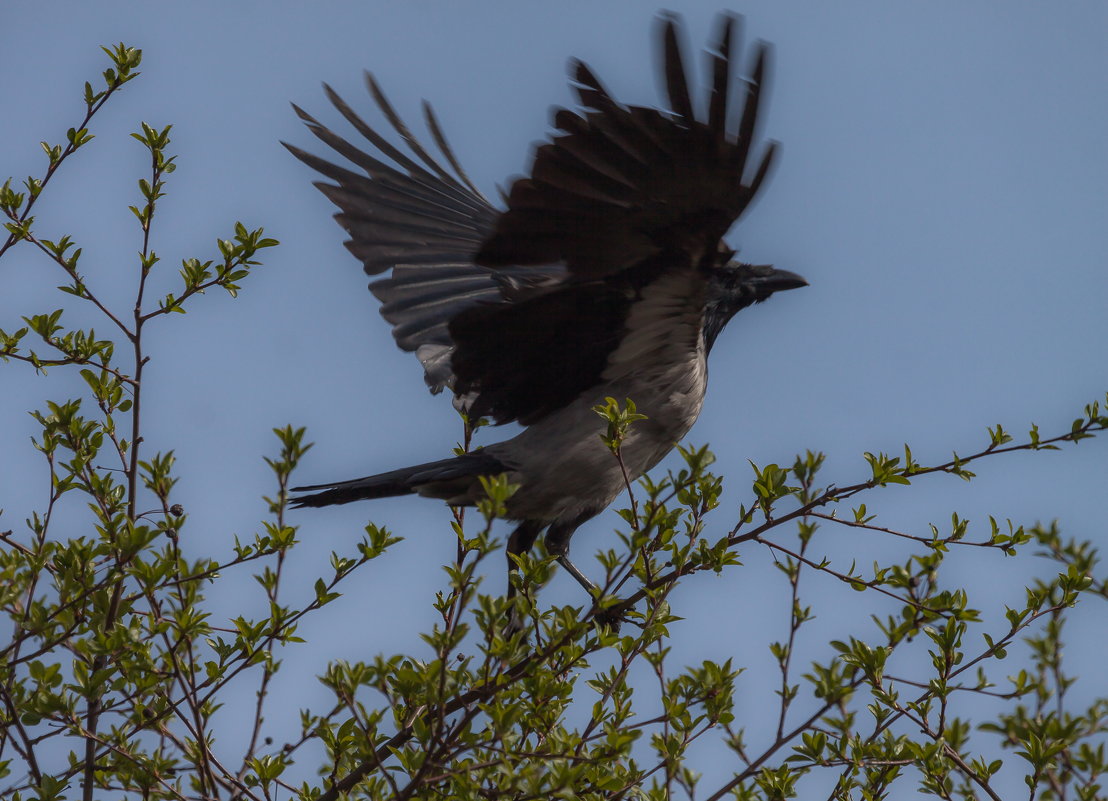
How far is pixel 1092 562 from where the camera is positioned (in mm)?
3645

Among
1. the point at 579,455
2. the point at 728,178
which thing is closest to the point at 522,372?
the point at 579,455

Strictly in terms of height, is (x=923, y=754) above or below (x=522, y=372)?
below

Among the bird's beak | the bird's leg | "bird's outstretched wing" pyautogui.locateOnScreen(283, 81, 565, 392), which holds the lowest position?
the bird's leg

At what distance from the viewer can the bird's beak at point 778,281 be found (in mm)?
5926

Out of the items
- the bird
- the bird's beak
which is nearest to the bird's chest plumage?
the bird

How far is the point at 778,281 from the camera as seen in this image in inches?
233

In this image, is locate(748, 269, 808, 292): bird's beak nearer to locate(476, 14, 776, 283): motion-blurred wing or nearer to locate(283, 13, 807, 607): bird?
locate(283, 13, 807, 607): bird

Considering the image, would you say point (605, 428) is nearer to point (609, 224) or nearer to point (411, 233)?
point (609, 224)

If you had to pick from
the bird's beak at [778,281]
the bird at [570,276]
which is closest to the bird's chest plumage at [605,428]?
the bird at [570,276]

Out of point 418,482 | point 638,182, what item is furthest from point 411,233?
point 638,182

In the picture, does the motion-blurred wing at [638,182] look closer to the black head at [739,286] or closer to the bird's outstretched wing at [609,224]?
the bird's outstretched wing at [609,224]

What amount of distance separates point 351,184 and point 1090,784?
15.8 ft

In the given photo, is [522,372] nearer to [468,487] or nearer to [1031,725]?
[468,487]

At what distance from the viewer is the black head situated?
5.92m
